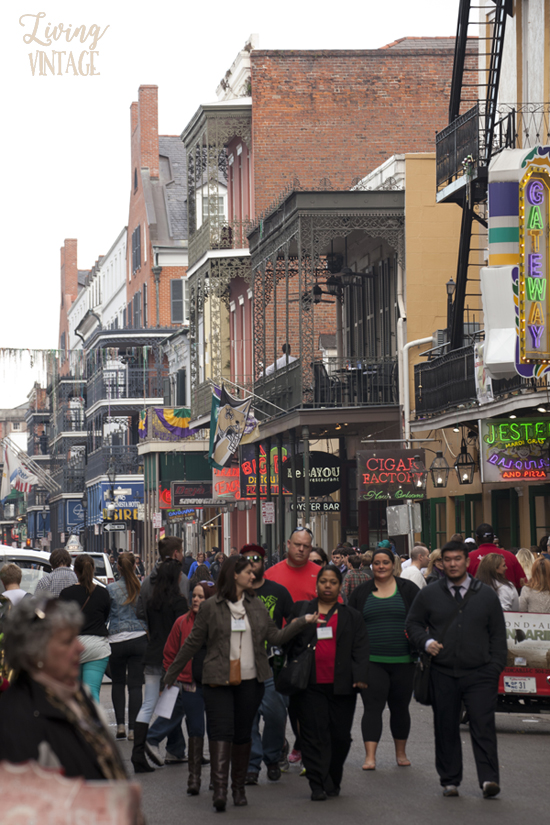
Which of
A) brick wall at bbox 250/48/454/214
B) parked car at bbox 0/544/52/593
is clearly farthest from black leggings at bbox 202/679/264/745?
brick wall at bbox 250/48/454/214

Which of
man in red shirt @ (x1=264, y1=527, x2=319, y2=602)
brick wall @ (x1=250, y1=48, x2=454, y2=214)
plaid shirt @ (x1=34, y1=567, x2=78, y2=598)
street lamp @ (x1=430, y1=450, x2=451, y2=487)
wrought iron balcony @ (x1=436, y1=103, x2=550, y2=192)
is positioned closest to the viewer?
man in red shirt @ (x1=264, y1=527, x2=319, y2=602)

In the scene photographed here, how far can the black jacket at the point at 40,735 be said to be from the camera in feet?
14.4

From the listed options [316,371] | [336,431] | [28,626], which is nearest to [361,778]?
[28,626]

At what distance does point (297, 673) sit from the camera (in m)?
10.0

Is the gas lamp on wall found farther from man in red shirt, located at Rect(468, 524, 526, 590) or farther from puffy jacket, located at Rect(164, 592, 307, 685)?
puffy jacket, located at Rect(164, 592, 307, 685)

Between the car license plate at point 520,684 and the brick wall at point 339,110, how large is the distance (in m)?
27.9

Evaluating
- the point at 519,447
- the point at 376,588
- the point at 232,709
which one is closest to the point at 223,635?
the point at 232,709

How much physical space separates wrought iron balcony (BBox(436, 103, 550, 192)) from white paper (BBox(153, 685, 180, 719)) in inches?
491

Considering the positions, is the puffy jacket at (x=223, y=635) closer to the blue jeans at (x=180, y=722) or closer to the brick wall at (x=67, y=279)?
the blue jeans at (x=180, y=722)

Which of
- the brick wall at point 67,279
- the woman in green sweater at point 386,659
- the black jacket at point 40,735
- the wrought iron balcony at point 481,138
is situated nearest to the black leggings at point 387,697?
the woman in green sweater at point 386,659

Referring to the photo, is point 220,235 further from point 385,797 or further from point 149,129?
point 149,129

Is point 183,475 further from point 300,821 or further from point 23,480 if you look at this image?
point 300,821

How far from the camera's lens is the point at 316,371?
28.1 meters

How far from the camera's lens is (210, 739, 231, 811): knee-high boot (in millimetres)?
9492
